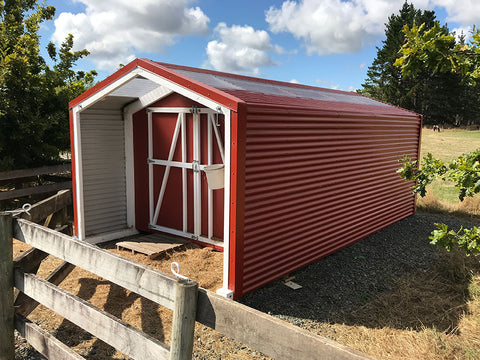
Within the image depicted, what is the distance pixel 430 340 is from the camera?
4.22 m

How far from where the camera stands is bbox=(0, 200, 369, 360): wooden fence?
77.2 inches

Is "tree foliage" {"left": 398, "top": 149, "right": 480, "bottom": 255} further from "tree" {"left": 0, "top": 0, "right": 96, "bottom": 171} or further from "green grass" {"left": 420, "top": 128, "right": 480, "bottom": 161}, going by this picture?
"green grass" {"left": 420, "top": 128, "right": 480, "bottom": 161}

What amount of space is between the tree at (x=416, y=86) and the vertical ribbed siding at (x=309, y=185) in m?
35.9

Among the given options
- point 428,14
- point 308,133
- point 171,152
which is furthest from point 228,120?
point 428,14

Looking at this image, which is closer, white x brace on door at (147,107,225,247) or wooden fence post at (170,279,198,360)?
wooden fence post at (170,279,198,360)

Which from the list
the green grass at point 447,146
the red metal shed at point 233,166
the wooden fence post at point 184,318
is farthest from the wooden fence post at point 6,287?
the green grass at point 447,146

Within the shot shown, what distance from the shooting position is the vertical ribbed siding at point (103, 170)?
7668 millimetres

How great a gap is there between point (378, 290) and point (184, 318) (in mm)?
4623

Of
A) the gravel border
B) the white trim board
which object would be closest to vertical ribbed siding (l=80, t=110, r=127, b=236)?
the white trim board

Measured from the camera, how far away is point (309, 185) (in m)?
6.69

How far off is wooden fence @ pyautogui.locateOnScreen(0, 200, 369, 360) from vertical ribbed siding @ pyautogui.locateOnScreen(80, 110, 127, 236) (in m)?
3.94

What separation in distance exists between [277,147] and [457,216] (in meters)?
7.51

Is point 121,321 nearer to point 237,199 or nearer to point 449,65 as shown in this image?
point 237,199

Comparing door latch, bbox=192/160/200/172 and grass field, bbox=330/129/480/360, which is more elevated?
door latch, bbox=192/160/200/172
